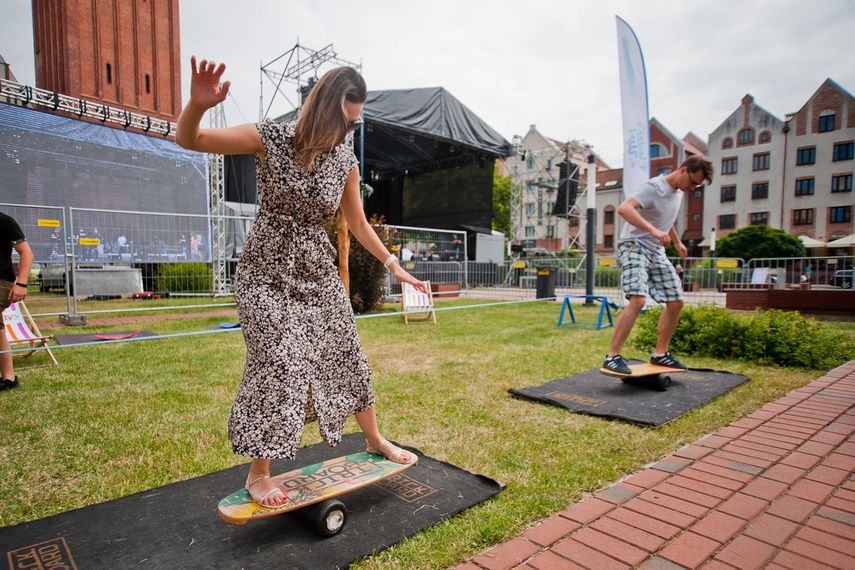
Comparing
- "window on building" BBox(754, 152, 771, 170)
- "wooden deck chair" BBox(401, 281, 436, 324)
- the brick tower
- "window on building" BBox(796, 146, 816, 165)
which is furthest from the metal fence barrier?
"window on building" BBox(754, 152, 771, 170)

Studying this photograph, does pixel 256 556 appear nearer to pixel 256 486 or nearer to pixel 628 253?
pixel 256 486

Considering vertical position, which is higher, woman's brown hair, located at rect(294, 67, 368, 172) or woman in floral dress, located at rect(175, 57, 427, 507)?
woman's brown hair, located at rect(294, 67, 368, 172)

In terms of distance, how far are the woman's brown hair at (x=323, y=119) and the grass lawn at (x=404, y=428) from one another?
1559mm

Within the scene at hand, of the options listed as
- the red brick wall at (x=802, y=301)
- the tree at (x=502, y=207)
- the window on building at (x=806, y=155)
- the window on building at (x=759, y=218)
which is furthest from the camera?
the tree at (x=502, y=207)

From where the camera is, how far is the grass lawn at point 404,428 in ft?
6.82

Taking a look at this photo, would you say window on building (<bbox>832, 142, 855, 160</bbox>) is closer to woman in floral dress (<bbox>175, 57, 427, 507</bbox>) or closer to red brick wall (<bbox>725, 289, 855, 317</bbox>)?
red brick wall (<bbox>725, 289, 855, 317</bbox>)

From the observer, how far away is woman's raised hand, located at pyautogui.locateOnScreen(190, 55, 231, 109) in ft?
5.29

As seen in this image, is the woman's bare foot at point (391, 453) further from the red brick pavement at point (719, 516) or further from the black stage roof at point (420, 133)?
the black stage roof at point (420, 133)

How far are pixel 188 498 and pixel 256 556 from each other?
62 cm

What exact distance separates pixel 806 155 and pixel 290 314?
4484cm

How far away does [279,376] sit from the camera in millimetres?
1778

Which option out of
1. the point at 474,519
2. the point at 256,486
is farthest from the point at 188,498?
the point at 474,519

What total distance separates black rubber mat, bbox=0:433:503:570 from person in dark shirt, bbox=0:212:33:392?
2.91 meters

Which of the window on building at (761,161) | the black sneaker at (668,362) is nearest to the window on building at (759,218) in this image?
the window on building at (761,161)
